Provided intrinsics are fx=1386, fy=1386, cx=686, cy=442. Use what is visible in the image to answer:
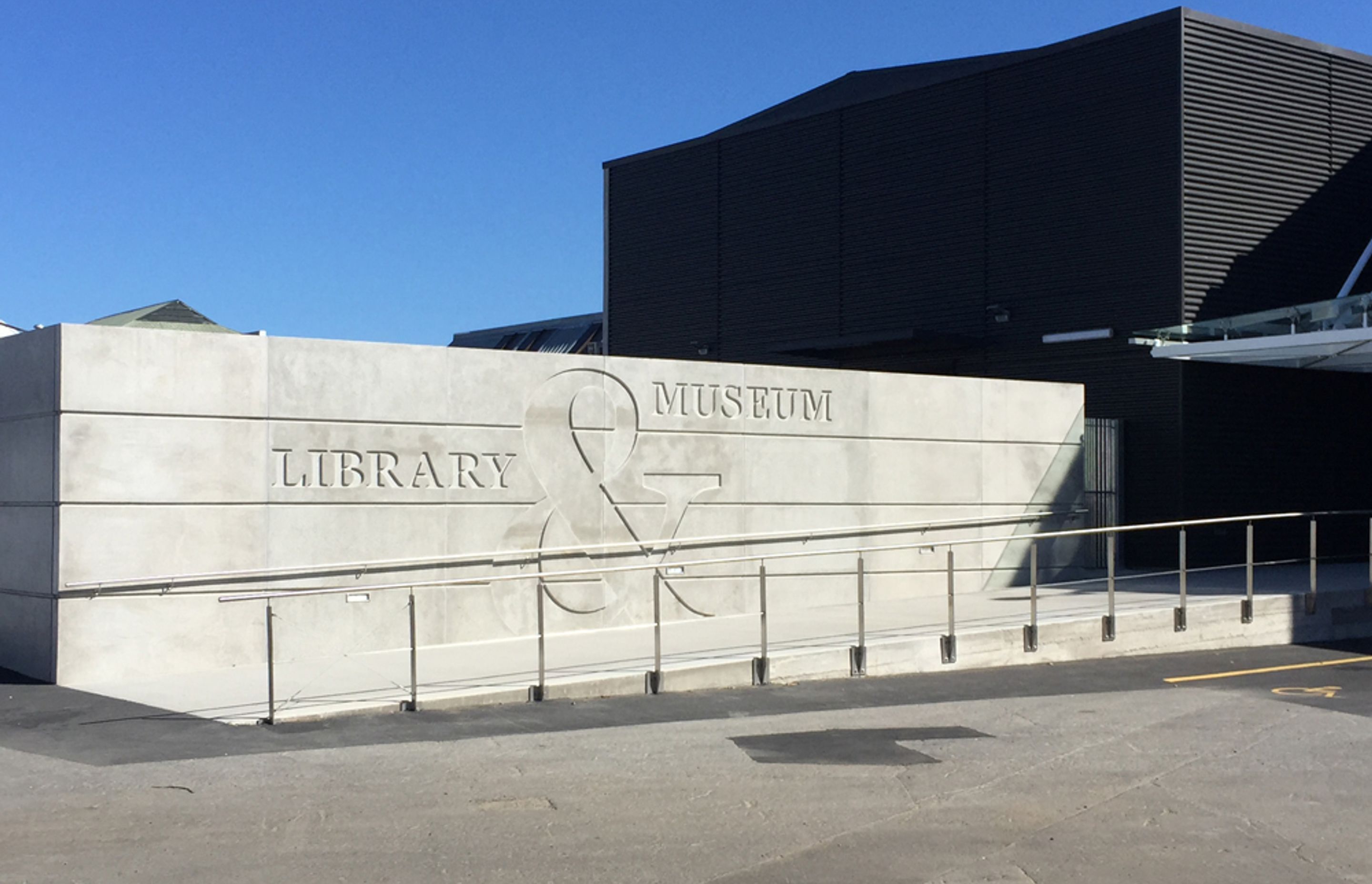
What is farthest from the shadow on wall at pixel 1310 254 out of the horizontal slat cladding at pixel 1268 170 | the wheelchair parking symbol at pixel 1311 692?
the wheelchair parking symbol at pixel 1311 692

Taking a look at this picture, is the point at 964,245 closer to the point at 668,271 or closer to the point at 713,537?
the point at 668,271

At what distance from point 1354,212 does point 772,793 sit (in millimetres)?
19314

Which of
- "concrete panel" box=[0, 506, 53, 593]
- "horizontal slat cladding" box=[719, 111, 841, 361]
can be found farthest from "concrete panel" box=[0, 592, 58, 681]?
"horizontal slat cladding" box=[719, 111, 841, 361]

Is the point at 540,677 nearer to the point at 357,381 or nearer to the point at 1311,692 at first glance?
the point at 357,381

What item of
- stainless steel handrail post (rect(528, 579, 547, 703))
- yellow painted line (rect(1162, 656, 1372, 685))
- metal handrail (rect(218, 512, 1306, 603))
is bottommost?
yellow painted line (rect(1162, 656, 1372, 685))

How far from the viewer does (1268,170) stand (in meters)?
22.2

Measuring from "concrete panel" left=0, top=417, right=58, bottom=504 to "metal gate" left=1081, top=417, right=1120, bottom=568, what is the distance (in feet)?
48.9

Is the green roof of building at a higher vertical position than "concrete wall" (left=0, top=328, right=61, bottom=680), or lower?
higher

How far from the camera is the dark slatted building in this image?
21641 millimetres

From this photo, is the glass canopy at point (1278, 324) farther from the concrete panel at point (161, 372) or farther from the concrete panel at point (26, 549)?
the concrete panel at point (26, 549)

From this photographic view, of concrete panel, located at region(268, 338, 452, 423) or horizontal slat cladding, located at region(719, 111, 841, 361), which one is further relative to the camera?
horizontal slat cladding, located at region(719, 111, 841, 361)

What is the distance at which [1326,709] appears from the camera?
1136 centimetres

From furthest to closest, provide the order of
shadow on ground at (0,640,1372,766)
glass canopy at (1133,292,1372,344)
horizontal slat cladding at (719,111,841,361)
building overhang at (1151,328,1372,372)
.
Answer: horizontal slat cladding at (719,111,841,361), building overhang at (1151,328,1372,372), glass canopy at (1133,292,1372,344), shadow on ground at (0,640,1372,766)

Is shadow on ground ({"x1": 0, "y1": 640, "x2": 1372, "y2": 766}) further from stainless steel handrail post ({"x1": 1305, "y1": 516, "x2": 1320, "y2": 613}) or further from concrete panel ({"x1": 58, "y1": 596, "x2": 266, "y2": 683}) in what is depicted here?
stainless steel handrail post ({"x1": 1305, "y1": 516, "x2": 1320, "y2": 613})
